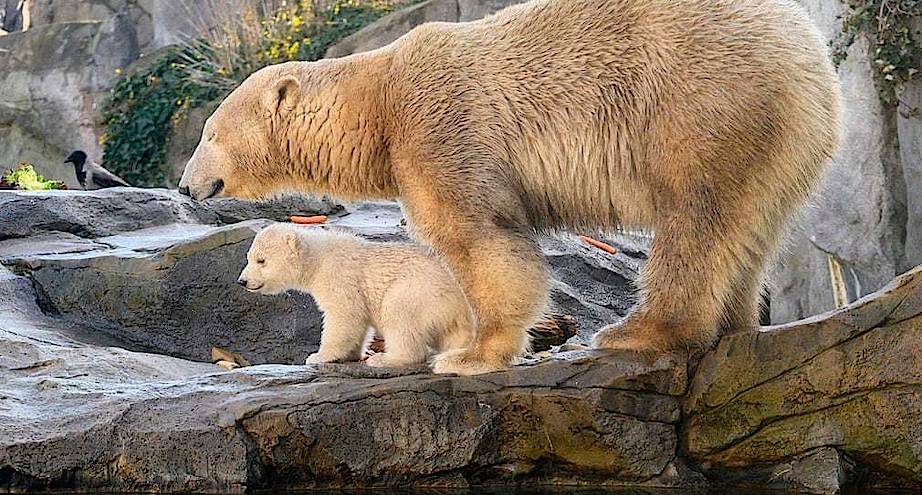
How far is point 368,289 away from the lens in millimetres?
4973

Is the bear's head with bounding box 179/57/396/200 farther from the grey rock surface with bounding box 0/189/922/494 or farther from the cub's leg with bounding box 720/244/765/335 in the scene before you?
the cub's leg with bounding box 720/244/765/335

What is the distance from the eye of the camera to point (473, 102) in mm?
4621

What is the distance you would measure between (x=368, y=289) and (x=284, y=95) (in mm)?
961

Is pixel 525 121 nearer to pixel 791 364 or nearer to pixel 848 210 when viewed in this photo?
pixel 791 364

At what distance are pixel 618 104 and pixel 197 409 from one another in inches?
81.6

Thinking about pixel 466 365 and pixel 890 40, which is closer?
pixel 466 365

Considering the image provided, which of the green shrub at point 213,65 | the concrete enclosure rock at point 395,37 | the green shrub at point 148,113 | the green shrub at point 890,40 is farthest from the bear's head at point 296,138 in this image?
the green shrub at point 148,113

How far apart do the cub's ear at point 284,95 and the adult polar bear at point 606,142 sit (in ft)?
0.58

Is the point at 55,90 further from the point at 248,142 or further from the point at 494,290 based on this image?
the point at 494,290

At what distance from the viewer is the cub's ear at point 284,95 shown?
16.4ft

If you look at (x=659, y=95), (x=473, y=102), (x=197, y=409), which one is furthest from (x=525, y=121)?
(x=197, y=409)

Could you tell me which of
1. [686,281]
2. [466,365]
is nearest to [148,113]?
[466,365]

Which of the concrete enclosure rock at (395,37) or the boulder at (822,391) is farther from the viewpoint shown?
the concrete enclosure rock at (395,37)

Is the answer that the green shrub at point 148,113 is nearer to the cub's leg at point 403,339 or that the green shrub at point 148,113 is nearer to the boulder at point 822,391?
the cub's leg at point 403,339
